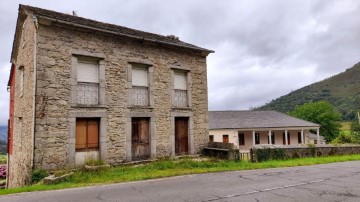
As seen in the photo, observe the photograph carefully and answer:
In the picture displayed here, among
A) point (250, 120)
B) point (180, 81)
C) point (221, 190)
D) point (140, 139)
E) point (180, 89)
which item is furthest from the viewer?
point (250, 120)

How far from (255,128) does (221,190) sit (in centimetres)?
2435

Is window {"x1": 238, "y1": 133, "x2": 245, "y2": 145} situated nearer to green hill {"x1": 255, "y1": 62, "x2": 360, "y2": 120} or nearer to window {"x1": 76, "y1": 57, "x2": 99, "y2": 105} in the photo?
window {"x1": 76, "y1": 57, "x2": 99, "y2": 105}

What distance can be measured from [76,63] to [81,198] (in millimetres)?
6409

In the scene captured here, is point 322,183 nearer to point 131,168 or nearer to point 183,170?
point 183,170

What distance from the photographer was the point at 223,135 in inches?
1245

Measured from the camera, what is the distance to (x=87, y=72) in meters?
12.2

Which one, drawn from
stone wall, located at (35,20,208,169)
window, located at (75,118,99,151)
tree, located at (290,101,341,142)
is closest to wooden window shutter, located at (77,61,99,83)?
stone wall, located at (35,20,208,169)

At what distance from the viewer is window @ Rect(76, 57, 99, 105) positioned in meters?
11.9

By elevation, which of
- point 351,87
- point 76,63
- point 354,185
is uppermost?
point 351,87

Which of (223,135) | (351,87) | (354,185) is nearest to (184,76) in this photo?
(354,185)

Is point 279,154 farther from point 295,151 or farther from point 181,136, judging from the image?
point 181,136

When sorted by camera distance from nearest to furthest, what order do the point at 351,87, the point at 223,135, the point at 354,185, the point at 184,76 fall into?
the point at 354,185, the point at 184,76, the point at 223,135, the point at 351,87

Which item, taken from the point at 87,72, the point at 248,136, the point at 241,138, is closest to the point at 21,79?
the point at 87,72

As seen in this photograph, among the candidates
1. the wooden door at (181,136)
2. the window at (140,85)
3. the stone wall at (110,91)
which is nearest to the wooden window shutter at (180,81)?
the stone wall at (110,91)
